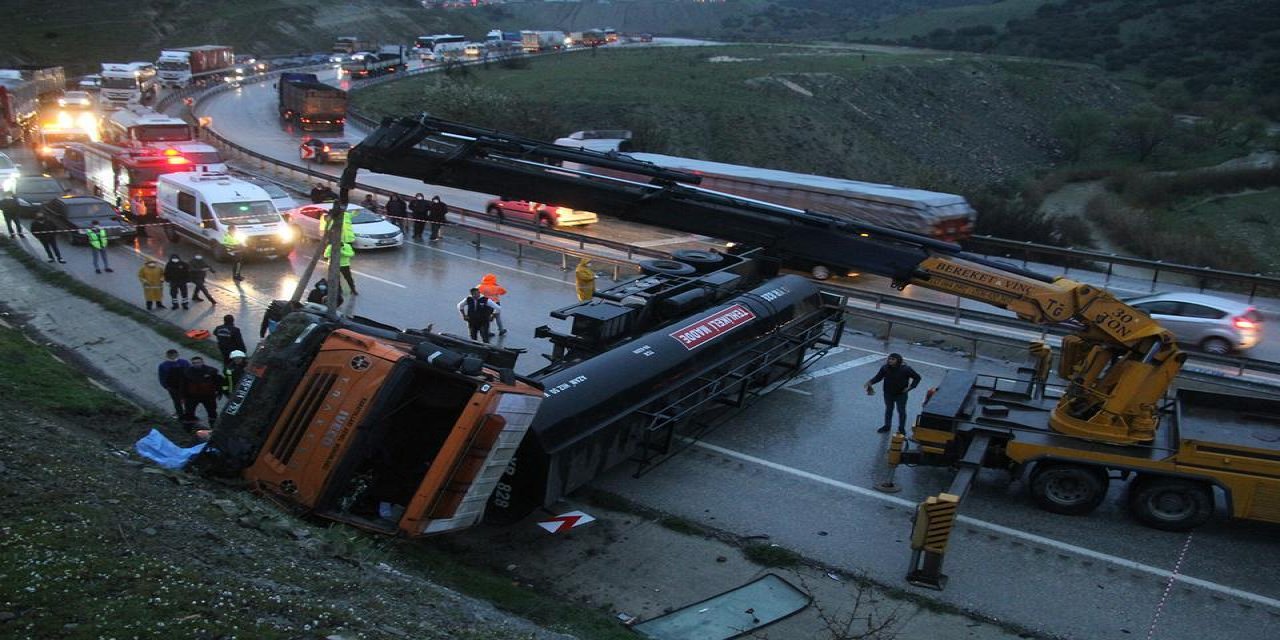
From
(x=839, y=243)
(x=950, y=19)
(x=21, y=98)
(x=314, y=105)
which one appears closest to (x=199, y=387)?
(x=839, y=243)

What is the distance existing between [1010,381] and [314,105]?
4550 cm

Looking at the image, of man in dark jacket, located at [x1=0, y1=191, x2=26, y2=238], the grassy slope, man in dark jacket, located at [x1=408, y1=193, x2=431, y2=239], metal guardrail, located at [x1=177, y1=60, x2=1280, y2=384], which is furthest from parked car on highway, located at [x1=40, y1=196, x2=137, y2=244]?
the grassy slope

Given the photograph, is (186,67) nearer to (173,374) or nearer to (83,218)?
(83,218)

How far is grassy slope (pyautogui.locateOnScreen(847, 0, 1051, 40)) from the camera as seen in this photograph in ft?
434

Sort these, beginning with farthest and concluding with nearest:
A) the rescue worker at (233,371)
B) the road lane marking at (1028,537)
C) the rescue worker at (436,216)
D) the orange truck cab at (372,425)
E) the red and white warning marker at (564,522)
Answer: the rescue worker at (436,216)
the rescue worker at (233,371)
the red and white warning marker at (564,522)
the road lane marking at (1028,537)
the orange truck cab at (372,425)

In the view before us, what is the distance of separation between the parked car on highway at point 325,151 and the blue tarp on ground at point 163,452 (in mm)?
33901

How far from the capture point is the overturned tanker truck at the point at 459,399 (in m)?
9.71

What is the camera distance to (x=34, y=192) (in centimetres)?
2844

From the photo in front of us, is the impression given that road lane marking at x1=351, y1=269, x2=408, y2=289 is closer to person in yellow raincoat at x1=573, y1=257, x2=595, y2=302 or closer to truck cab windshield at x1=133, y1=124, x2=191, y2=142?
person in yellow raincoat at x1=573, y1=257, x2=595, y2=302

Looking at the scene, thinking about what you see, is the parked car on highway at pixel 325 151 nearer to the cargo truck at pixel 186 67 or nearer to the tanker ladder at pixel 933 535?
the cargo truck at pixel 186 67

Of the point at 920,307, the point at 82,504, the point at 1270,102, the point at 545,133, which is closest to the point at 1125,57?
the point at 1270,102

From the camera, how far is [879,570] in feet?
34.7

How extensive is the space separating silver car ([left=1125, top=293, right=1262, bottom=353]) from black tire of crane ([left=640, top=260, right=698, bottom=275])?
29.7 ft

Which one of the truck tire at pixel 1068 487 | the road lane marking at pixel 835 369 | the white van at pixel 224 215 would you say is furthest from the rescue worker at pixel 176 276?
the truck tire at pixel 1068 487
